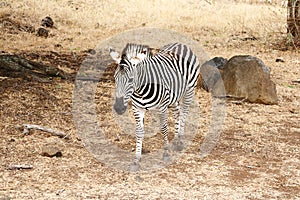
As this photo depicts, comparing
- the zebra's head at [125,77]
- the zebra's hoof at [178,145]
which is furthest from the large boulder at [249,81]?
the zebra's head at [125,77]

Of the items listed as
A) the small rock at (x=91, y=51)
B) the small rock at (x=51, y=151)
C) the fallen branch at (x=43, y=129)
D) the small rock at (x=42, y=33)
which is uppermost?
the small rock at (x=42, y=33)

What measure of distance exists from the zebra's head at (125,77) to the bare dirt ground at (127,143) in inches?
44.6

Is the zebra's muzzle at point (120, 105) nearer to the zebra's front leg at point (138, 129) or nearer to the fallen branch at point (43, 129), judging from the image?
the zebra's front leg at point (138, 129)

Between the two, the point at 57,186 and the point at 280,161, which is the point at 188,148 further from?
the point at 57,186

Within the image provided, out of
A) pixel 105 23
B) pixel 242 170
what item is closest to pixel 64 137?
pixel 242 170

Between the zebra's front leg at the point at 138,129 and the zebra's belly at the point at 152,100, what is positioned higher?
the zebra's belly at the point at 152,100

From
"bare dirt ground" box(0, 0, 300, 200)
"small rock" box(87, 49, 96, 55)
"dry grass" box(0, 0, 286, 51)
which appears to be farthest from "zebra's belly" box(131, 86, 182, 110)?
"dry grass" box(0, 0, 286, 51)

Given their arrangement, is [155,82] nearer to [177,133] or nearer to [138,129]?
[138,129]

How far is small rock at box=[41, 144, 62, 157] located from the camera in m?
7.29

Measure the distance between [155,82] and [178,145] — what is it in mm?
1487

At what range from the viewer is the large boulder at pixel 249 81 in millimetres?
10891

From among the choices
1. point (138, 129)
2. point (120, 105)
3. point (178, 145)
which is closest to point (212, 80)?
point (178, 145)

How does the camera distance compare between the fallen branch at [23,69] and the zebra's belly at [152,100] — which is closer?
the zebra's belly at [152,100]

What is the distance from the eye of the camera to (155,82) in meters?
6.89
